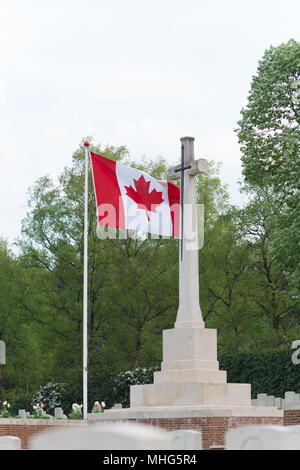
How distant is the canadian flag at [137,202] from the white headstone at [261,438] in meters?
10.0

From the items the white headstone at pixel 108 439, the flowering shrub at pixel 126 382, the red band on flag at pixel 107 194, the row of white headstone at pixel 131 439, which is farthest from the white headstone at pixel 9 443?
the flowering shrub at pixel 126 382

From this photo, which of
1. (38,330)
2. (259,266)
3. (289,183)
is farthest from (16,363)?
(289,183)

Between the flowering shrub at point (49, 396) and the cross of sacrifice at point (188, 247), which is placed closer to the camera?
the cross of sacrifice at point (188, 247)

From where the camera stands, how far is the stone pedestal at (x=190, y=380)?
1360cm

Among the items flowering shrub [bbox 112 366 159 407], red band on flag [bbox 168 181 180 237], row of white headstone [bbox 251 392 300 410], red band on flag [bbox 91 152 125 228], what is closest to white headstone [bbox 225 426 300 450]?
red band on flag [bbox 168 181 180 237]

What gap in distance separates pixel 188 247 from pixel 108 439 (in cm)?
957

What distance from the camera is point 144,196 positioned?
16844 millimetres

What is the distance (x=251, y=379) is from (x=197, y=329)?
1410 cm

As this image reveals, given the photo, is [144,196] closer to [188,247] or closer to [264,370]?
[188,247]

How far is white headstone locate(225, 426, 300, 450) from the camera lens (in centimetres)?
594

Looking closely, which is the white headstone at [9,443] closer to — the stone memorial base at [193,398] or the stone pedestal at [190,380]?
the stone memorial base at [193,398]

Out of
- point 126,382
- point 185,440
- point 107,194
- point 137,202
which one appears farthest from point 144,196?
point 126,382

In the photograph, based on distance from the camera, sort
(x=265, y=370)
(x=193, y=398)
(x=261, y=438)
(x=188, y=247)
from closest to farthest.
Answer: (x=261, y=438) → (x=193, y=398) → (x=188, y=247) → (x=265, y=370)

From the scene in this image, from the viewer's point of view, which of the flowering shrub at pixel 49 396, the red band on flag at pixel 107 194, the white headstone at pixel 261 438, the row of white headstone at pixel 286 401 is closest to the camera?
the white headstone at pixel 261 438
